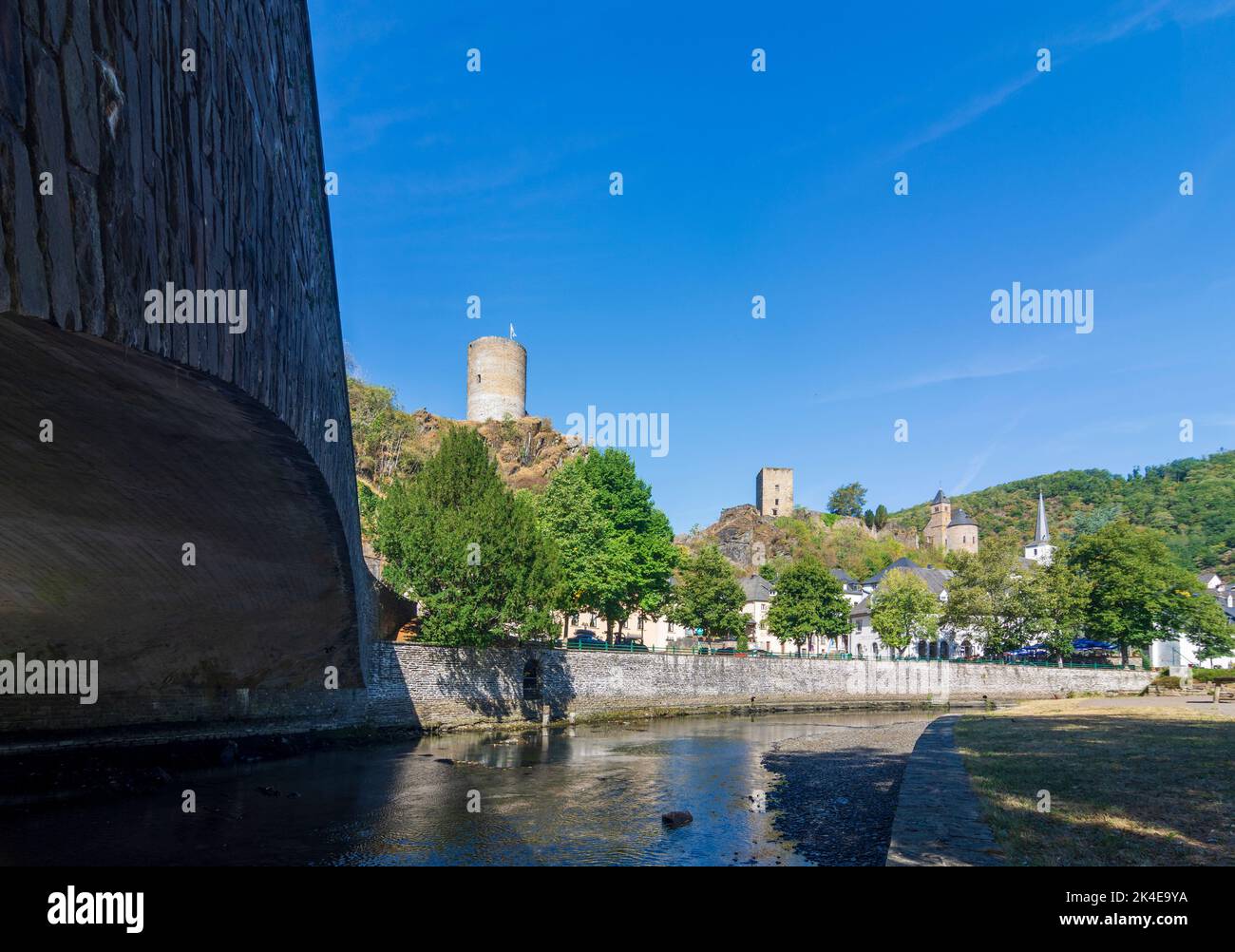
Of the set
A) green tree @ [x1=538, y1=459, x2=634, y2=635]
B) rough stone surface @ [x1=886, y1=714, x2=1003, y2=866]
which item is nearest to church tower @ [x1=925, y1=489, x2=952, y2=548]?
green tree @ [x1=538, y1=459, x2=634, y2=635]

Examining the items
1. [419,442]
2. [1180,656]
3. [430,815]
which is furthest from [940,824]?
[419,442]

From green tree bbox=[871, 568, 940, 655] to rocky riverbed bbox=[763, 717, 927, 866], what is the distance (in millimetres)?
36162

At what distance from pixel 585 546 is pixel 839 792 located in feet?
101

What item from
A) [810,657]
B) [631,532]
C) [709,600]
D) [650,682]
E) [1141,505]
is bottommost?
[810,657]

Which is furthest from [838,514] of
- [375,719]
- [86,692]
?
[86,692]

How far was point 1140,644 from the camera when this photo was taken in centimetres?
6406

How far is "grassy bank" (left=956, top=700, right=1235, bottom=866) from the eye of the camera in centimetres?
778

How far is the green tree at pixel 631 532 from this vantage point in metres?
51.6

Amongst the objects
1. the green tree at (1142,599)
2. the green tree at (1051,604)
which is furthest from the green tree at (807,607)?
the green tree at (1142,599)

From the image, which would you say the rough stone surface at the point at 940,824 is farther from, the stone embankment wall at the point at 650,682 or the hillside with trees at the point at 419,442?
the hillside with trees at the point at 419,442

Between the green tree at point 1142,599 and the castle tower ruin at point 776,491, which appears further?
the castle tower ruin at point 776,491

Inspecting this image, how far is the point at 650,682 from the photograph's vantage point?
45.4 meters

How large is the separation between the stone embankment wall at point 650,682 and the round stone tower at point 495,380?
60.0 m

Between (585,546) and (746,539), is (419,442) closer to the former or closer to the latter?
(585,546)
